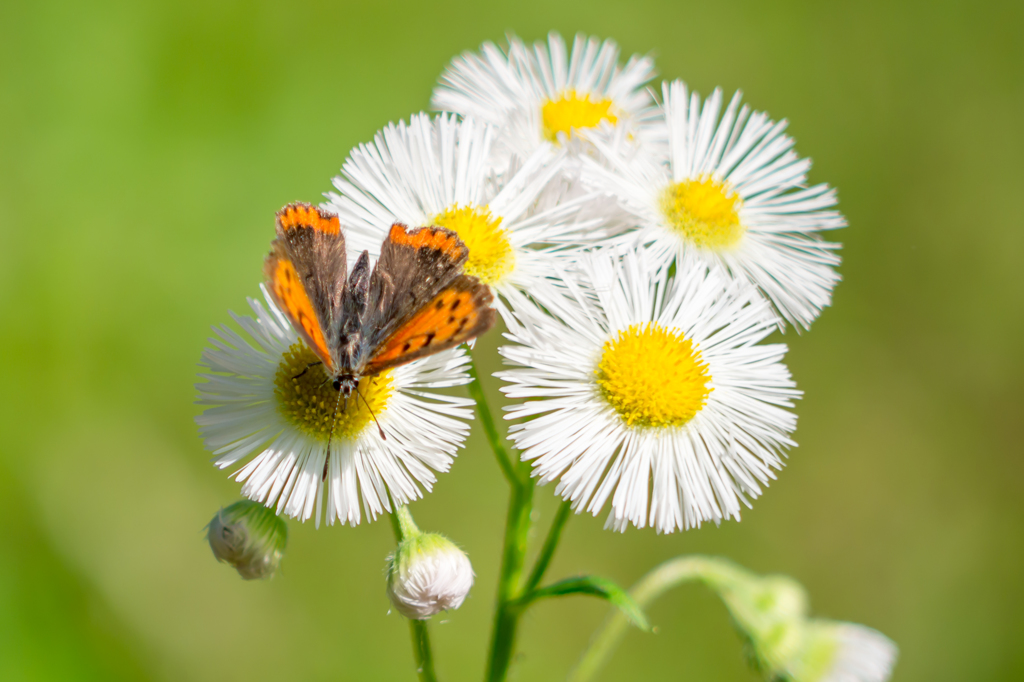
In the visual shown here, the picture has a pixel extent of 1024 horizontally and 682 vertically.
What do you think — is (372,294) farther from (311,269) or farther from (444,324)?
(444,324)

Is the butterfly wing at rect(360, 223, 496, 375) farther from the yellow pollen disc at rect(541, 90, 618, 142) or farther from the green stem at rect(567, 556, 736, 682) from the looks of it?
the green stem at rect(567, 556, 736, 682)

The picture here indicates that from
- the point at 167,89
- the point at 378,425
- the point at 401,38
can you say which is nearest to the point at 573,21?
the point at 401,38

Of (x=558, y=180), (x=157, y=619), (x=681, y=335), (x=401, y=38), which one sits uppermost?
(x=401, y=38)

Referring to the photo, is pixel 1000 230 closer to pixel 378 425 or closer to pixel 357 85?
pixel 357 85

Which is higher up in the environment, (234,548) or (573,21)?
(573,21)

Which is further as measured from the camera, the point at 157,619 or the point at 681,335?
the point at 157,619

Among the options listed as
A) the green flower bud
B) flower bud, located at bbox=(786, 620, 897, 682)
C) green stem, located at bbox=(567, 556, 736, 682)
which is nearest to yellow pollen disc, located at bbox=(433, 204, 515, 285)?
green stem, located at bbox=(567, 556, 736, 682)

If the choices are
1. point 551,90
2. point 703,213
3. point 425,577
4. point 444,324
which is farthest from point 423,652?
point 551,90
